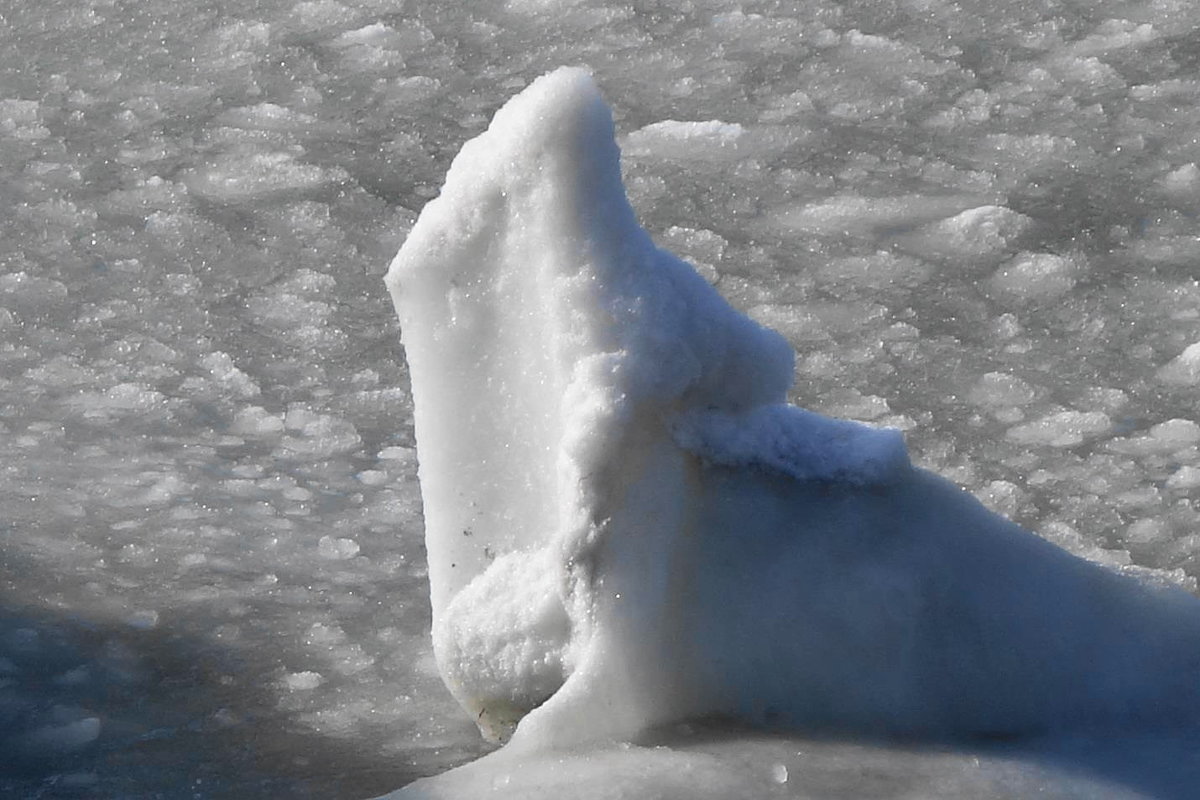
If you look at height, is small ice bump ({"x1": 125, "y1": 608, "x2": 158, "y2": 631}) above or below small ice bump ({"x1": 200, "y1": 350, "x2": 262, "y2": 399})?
below

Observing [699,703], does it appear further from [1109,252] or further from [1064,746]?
[1109,252]

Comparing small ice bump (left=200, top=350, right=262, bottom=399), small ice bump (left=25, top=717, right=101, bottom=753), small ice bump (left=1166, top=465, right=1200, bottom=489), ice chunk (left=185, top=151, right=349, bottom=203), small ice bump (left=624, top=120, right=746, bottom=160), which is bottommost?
small ice bump (left=1166, top=465, right=1200, bottom=489)

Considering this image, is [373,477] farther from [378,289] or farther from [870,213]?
[870,213]

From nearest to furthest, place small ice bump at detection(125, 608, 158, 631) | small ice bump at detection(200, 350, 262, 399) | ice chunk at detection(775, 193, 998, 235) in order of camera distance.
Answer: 1. small ice bump at detection(125, 608, 158, 631)
2. small ice bump at detection(200, 350, 262, 399)
3. ice chunk at detection(775, 193, 998, 235)

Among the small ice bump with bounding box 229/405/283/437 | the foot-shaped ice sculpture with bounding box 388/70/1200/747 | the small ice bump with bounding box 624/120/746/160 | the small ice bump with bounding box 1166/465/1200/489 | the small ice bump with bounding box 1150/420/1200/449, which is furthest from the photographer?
the small ice bump with bounding box 624/120/746/160

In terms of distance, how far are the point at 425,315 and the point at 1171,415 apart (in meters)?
1.69

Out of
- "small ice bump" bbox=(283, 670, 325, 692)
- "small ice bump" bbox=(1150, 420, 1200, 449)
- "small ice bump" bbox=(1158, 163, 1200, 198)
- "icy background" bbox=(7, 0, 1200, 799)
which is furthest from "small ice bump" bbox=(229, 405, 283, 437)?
"small ice bump" bbox=(1158, 163, 1200, 198)

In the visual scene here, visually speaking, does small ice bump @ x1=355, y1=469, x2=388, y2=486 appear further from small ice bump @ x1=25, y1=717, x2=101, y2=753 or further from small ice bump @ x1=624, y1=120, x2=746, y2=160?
small ice bump @ x1=624, y1=120, x2=746, y2=160

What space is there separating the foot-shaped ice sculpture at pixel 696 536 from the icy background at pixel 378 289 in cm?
43

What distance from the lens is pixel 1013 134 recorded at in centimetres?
443

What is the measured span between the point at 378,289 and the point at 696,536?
202 centimetres

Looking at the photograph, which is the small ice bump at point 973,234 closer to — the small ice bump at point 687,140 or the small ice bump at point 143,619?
the small ice bump at point 687,140

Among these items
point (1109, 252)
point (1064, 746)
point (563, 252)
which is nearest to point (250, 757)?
point (563, 252)

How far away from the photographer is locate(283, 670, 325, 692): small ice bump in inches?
103
